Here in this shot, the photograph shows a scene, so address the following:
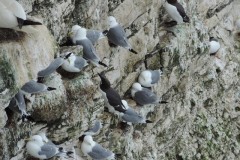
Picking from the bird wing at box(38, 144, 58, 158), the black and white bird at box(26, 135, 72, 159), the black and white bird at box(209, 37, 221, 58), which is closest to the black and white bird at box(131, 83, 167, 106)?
the black and white bird at box(26, 135, 72, 159)

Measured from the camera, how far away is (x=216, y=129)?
1304 centimetres

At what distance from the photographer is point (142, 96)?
33.6 feet

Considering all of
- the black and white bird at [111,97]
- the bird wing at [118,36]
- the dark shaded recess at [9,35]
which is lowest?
the black and white bird at [111,97]

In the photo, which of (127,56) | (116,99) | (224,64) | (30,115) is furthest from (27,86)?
(224,64)

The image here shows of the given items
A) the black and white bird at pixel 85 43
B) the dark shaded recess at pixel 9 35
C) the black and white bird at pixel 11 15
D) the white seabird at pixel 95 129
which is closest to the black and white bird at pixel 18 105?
the dark shaded recess at pixel 9 35

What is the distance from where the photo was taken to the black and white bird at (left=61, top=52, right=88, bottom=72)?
26.7 ft

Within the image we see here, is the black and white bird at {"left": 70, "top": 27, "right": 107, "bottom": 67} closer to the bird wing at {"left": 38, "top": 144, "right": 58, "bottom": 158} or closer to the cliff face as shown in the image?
the cliff face

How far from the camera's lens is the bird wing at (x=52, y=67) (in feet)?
24.8

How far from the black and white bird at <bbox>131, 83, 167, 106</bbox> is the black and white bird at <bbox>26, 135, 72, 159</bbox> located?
2718 mm

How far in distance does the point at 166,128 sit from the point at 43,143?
4.43 meters

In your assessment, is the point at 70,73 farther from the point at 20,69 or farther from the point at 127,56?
the point at 127,56

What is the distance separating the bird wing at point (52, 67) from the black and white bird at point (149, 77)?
2.76m

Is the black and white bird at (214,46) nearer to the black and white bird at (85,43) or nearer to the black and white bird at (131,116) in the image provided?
the black and white bird at (131,116)

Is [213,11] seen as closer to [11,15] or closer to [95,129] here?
[95,129]
